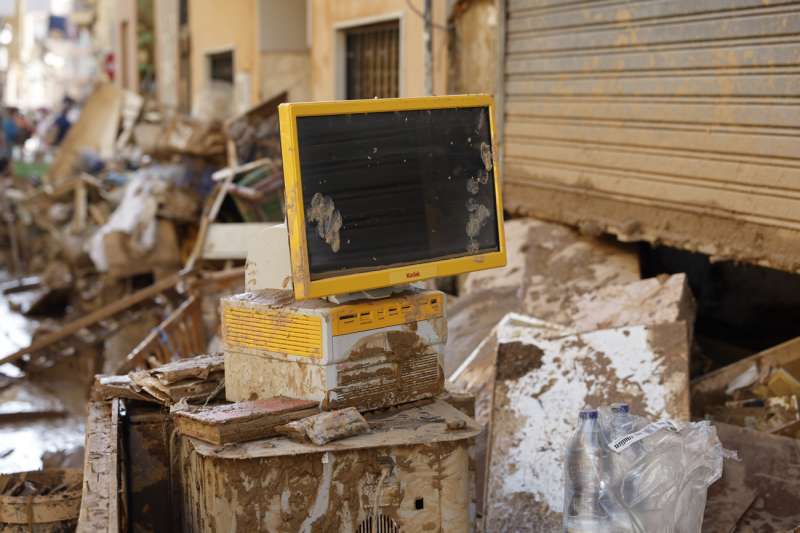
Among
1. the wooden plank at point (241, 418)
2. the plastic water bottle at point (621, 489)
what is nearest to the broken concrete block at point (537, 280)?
the plastic water bottle at point (621, 489)

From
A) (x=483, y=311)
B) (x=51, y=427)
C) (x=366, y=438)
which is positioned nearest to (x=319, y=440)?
(x=366, y=438)

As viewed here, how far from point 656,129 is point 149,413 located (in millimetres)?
3609

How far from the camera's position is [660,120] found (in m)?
6.47

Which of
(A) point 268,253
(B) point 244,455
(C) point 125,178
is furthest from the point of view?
(C) point 125,178

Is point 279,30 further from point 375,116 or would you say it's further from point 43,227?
point 375,116

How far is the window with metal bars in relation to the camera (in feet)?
34.3

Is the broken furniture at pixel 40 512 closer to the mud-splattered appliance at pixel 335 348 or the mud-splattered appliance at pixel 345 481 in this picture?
the mud-splattered appliance at pixel 345 481

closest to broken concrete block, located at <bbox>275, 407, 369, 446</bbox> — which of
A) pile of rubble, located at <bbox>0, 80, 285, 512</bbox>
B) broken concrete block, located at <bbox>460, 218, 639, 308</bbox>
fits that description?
pile of rubble, located at <bbox>0, 80, 285, 512</bbox>

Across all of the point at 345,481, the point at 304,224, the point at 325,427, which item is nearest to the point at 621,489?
the point at 345,481

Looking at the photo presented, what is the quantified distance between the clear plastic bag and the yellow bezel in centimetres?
83

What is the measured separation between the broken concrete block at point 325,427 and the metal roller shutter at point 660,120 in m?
2.79

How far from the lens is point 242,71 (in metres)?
14.5

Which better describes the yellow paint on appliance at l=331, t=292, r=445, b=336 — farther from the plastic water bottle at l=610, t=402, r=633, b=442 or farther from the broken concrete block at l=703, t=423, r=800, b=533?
the broken concrete block at l=703, t=423, r=800, b=533

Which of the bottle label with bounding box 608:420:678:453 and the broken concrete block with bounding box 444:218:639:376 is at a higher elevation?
the broken concrete block with bounding box 444:218:639:376
